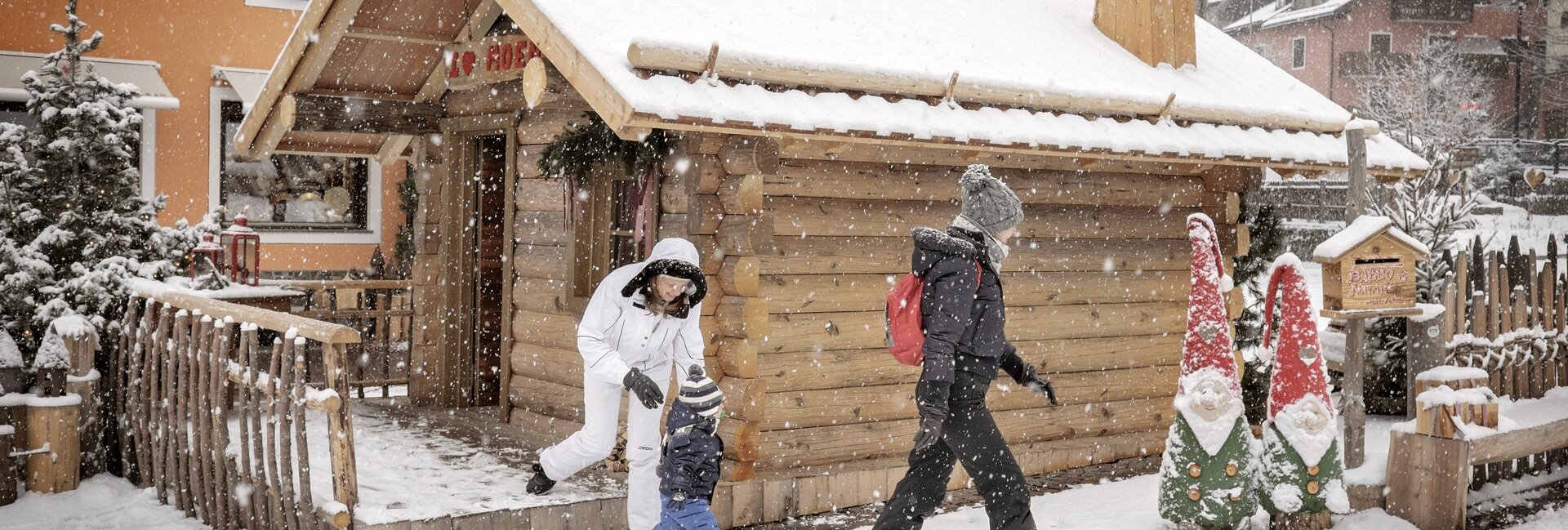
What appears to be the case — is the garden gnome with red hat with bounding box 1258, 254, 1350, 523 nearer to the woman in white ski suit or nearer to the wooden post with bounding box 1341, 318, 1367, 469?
the wooden post with bounding box 1341, 318, 1367, 469

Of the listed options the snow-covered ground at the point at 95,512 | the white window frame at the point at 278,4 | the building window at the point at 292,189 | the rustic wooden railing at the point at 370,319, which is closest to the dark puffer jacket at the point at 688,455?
the snow-covered ground at the point at 95,512

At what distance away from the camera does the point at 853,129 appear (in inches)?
265

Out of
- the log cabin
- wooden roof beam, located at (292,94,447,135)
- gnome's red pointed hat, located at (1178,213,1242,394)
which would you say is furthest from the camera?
wooden roof beam, located at (292,94,447,135)

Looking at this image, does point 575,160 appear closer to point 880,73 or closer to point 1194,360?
point 880,73

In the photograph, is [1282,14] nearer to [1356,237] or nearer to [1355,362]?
[1355,362]

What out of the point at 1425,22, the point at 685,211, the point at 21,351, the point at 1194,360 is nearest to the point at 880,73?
the point at 685,211

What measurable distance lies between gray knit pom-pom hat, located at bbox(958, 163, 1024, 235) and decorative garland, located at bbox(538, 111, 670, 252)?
2.13m

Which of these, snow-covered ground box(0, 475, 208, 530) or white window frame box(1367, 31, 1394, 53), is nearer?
snow-covered ground box(0, 475, 208, 530)

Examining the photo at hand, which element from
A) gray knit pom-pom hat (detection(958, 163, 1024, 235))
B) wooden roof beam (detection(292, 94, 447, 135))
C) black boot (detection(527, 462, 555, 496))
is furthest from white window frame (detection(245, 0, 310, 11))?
gray knit pom-pom hat (detection(958, 163, 1024, 235))

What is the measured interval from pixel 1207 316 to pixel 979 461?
69.2 inches

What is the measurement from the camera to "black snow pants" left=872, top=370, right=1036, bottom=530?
18.5 ft

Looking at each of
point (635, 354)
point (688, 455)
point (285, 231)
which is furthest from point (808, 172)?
point (285, 231)

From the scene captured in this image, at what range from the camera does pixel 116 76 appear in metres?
15.7

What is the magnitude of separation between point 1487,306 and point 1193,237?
3.44m
